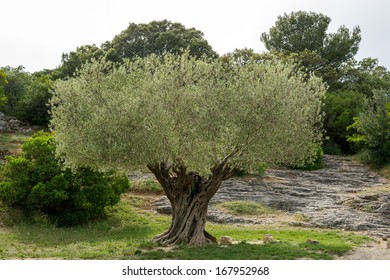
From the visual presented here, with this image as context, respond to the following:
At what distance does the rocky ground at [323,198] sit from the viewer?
2886 cm

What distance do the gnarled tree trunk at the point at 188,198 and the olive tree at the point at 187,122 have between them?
0.05 metres

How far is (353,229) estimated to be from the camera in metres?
27.8

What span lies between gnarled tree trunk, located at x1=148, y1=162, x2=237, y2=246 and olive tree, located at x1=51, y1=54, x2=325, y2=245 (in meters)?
0.05

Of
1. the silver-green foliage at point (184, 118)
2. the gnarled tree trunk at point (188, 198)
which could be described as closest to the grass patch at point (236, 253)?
the gnarled tree trunk at point (188, 198)

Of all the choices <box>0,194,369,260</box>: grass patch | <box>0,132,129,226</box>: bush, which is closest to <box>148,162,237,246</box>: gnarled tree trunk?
<box>0,194,369,260</box>: grass patch

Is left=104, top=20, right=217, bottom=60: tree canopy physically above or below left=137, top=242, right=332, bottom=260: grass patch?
above

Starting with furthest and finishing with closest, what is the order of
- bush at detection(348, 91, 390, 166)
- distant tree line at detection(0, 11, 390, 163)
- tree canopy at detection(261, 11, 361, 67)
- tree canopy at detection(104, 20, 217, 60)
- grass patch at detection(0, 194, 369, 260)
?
tree canopy at detection(261, 11, 361, 67) < tree canopy at detection(104, 20, 217, 60) < distant tree line at detection(0, 11, 390, 163) < bush at detection(348, 91, 390, 166) < grass patch at detection(0, 194, 369, 260)

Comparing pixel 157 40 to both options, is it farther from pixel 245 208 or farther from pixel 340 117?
pixel 245 208

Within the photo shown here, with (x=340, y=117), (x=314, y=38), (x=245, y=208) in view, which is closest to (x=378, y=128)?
(x=340, y=117)

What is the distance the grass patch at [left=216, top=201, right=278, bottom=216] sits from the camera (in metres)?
31.7

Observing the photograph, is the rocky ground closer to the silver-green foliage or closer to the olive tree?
the silver-green foliage

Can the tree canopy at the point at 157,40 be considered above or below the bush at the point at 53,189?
above

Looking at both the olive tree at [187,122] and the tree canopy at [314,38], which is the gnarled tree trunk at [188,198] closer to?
the olive tree at [187,122]

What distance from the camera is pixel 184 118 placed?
19.6m
